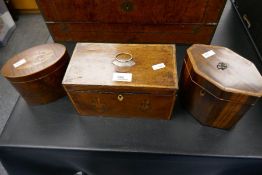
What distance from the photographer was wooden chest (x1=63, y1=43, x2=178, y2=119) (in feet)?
1.96

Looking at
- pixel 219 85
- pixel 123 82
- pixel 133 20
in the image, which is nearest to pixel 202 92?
pixel 219 85

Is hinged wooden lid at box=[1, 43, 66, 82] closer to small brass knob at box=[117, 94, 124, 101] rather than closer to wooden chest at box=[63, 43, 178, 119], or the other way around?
wooden chest at box=[63, 43, 178, 119]

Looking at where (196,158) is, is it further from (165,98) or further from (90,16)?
(90,16)

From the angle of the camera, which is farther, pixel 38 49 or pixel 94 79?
pixel 38 49

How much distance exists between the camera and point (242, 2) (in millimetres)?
997

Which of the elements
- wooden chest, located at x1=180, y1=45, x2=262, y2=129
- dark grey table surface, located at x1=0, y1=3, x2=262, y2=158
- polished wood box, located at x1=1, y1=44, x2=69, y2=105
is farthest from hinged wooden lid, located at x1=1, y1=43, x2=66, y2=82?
wooden chest, located at x1=180, y1=45, x2=262, y2=129

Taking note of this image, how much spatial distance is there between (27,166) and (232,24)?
1008 millimetres

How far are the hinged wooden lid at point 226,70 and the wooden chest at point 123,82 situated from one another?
0.07 meters

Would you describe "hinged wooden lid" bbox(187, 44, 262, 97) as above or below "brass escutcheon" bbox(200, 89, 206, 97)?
above

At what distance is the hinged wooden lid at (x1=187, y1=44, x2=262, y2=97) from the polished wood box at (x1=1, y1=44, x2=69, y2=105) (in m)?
0.40

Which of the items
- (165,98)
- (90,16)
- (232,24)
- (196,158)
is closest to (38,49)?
(90,16)

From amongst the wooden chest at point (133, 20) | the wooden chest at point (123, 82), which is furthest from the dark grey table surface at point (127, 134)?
the wooden chest at point (133, 20)

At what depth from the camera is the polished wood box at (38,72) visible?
2.13ft

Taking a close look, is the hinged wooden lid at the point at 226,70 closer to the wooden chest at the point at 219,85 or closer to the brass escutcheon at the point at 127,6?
the wooden chest at the point at 219,85
